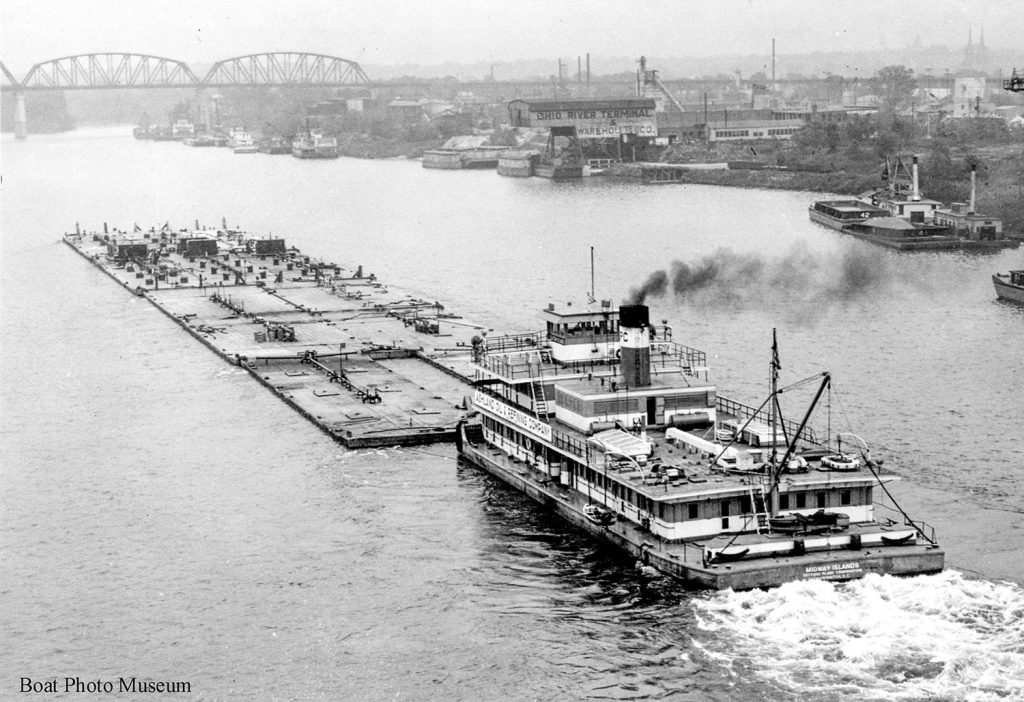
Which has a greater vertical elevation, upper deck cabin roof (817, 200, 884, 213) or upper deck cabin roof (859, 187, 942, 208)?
upper deck cabin roof (859, 187, 942, 208)

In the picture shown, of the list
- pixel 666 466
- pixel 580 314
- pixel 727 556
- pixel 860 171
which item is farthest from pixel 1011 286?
pixel 860 171

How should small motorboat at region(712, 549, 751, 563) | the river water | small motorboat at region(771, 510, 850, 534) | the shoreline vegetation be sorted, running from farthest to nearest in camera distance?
1. the shoreline vegetation
2. small motorboat at region(771, 510, 850, 534)
3. small motorboat at region(712, 549, 751, 563)
4. the river water

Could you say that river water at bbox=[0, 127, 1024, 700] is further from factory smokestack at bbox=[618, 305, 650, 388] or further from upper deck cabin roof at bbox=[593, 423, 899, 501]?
factory smokestack at bbox=[618, 305, 650, 388]

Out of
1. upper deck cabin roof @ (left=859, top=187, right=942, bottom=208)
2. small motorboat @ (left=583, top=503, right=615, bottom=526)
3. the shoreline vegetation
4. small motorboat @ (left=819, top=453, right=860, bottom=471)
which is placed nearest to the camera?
small motorboat @ (left=819, top=453, right=860, bottom=471)

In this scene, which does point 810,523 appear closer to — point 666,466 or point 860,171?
point 666,466

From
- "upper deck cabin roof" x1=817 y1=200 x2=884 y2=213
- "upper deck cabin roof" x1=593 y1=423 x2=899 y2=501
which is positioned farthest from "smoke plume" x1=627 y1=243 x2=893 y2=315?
"upper deck cabin roof" x1=593 y1=423 x2=899 y2=501
